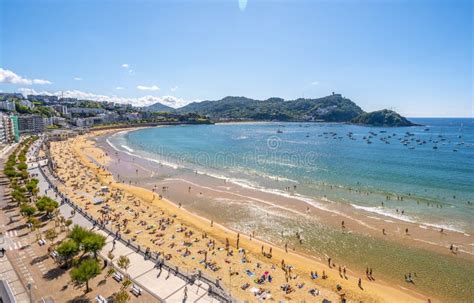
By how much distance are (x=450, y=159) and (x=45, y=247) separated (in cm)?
9678

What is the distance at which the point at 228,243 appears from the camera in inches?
1216

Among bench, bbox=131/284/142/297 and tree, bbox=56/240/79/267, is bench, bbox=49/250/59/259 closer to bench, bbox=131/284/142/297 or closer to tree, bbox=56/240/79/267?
tree, bbox=56/240/79/267

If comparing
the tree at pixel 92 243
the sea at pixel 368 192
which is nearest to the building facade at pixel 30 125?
the sea at pixel 368 192

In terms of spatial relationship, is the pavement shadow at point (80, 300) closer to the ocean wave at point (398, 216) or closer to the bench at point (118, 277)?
the bench at point (118, 277)

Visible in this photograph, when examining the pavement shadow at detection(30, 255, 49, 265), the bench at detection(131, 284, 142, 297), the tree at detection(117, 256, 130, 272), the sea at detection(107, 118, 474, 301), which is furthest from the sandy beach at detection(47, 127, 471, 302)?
the pavement shadow at detection(30, 255, 49, 265)

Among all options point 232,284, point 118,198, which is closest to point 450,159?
point 232,284

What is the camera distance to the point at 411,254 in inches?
1161

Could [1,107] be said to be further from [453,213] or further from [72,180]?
[453,213]

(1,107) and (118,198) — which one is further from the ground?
(1,107)

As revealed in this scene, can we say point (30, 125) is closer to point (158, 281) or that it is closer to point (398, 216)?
point (158, 281)

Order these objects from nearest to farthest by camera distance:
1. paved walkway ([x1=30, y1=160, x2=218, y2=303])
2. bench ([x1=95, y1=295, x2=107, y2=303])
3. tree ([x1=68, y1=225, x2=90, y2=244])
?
bench ([x1=95, y1=295, x2=107, y2=303]), paved walkway ([x1=30, y1=160, x2=218, y2=303]), tree ([x1=68, y1=225, x2=90, y2=244])

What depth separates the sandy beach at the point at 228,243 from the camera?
23.6m

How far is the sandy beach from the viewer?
2359 cm

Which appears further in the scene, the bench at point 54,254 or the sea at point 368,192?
the sea at point 368,192
